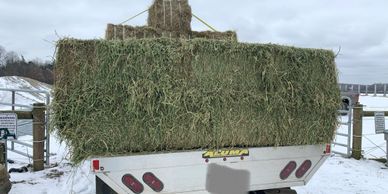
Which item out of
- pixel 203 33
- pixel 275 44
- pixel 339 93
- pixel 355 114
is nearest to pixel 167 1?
pixel 203 33

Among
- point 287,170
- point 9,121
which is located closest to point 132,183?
point 287,170

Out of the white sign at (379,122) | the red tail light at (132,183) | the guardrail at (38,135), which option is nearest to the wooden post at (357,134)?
the white sign at (379,122)

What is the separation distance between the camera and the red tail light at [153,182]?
3.55 m

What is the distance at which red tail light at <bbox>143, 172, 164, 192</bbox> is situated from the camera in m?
3.55

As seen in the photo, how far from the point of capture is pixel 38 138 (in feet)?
23.3

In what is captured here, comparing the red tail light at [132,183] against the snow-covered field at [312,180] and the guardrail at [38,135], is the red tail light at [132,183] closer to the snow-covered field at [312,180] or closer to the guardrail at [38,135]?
the snow-covered field at [312,180]

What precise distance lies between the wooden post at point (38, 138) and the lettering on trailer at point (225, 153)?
4.17 metres

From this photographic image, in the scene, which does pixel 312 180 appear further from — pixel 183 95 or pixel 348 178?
pixel 183 95

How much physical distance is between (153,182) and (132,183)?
173 mm

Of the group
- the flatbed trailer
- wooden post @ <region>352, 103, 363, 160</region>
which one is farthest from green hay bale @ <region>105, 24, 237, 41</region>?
wooden post @ <region>352, 103, 363, 160</region>

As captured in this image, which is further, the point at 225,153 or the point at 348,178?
the point at 348,178

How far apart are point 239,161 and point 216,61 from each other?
900 millimetres

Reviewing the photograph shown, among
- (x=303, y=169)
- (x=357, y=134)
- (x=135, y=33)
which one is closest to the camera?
(x=303, y=169)

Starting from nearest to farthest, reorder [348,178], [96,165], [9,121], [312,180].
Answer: [96,165] → [9,121] → [312,180] → [348,178]
